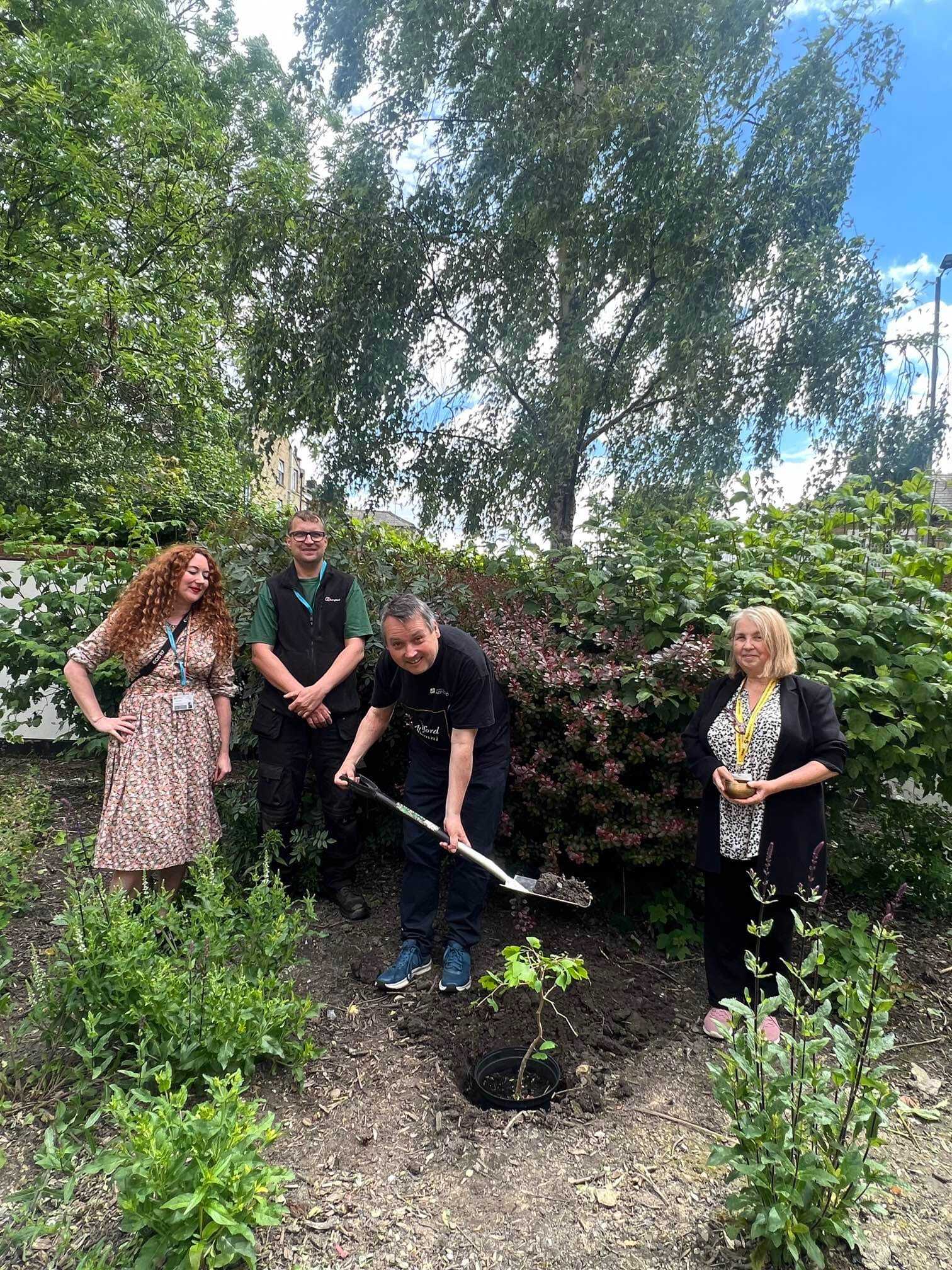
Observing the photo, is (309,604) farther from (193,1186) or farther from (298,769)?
(193,1186)

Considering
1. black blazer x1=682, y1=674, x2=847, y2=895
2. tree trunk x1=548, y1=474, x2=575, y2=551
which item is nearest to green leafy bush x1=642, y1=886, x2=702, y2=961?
black blazer x1=682, y1=674, x2=847, y2=895

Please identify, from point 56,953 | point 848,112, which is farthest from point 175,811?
point 848,112

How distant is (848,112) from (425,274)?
459cm

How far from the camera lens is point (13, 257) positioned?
1138cm

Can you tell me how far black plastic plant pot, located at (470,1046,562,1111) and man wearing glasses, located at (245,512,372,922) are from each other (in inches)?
48.0

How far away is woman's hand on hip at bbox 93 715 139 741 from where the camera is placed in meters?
3.04

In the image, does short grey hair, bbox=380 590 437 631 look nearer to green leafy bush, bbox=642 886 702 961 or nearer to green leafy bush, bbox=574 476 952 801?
green leafy bush, bbox=574 476 952 801

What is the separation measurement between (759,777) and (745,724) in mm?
194

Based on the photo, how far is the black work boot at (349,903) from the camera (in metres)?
3.65

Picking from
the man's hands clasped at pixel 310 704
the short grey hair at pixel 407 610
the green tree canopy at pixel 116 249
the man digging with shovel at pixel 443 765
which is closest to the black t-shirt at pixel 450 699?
the man digging with shovel at pixel 443 765

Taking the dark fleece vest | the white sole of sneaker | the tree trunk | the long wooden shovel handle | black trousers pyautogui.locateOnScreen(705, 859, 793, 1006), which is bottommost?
the white sole of sneaker

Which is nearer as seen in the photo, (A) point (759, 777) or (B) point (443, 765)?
(A) point (759, 777)

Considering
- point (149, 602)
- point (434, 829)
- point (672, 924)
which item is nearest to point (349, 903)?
point (434, 829)

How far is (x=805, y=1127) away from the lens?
178 cm
